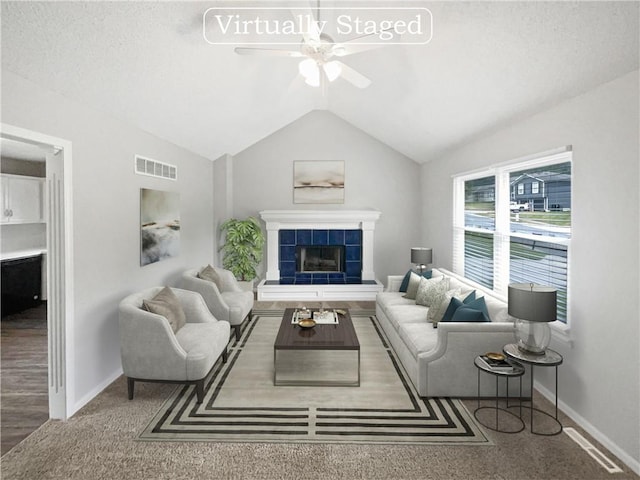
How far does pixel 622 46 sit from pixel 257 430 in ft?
11.7

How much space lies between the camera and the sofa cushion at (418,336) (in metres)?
3.48

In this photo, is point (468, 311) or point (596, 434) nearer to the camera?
point (596, 434)

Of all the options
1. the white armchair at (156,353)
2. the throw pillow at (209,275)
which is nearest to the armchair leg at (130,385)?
the white armchair at (156,353)

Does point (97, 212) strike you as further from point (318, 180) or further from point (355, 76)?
point (318, 180)

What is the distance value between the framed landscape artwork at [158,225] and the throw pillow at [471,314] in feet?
11.2

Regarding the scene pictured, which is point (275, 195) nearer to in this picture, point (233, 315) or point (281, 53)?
point (233, 315)

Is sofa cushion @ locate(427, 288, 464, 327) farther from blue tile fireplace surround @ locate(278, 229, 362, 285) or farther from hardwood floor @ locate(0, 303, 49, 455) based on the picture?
hardwood floor @ locate(0, 303, 49, 455)

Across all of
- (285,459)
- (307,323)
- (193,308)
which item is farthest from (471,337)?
(193,308)

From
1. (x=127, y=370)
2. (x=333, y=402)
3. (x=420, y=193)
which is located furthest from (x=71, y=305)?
(x=420, y=193)

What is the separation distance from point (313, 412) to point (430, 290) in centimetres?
238

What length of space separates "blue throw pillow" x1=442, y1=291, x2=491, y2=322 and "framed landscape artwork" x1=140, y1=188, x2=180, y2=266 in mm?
3372

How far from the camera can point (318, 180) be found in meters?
7.49

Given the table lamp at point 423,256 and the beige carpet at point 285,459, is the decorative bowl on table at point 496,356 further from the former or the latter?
the table lamp at point 423,256

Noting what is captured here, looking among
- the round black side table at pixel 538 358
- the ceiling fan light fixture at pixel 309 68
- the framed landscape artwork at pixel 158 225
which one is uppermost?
the ceiling fan light fixture at pixel 309 68
